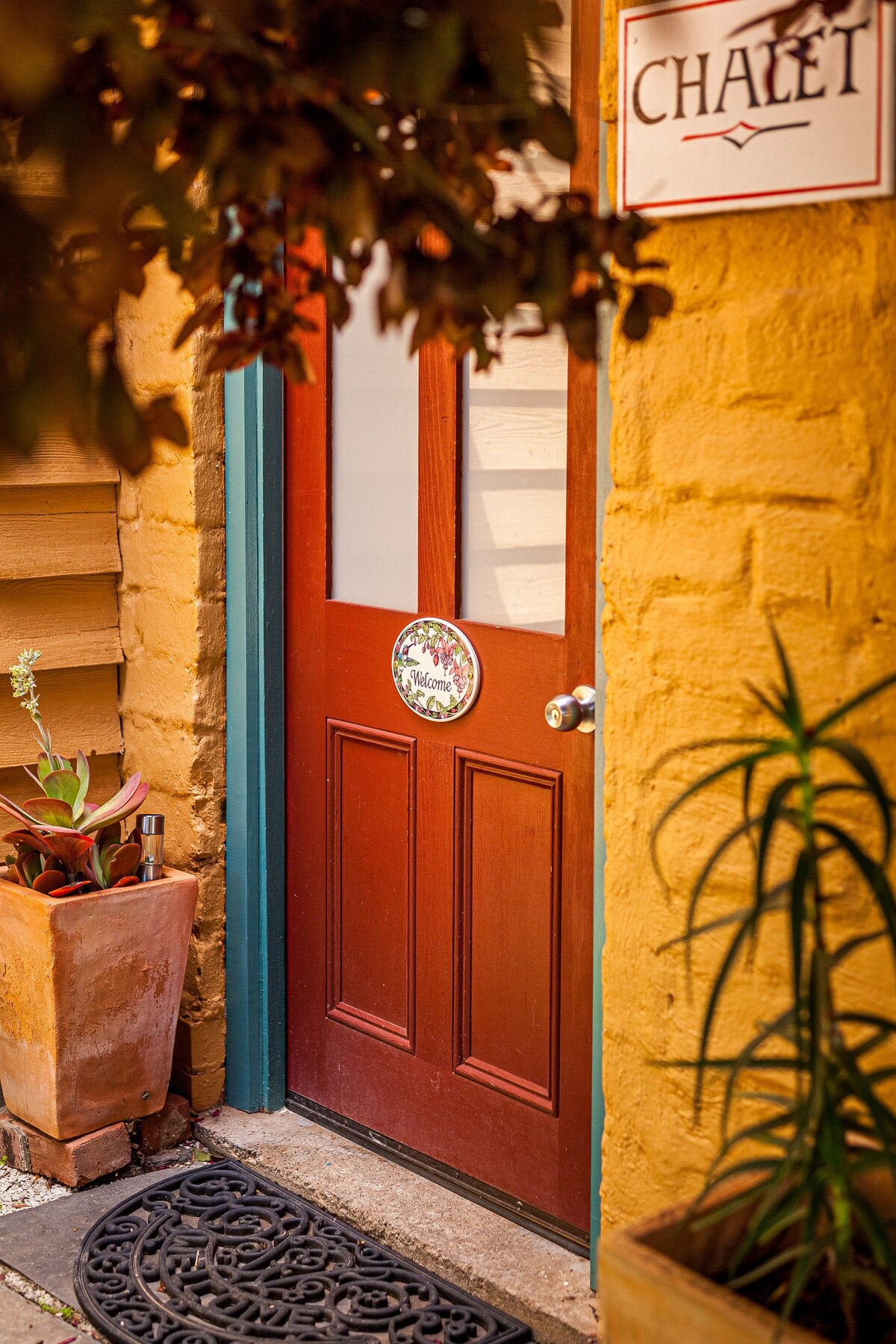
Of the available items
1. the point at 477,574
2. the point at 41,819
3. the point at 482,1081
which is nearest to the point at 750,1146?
the point at 482,1081

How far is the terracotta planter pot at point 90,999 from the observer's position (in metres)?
3.11

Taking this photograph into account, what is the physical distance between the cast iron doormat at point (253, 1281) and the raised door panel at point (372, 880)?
1.45 ft

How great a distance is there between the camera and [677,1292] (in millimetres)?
1385

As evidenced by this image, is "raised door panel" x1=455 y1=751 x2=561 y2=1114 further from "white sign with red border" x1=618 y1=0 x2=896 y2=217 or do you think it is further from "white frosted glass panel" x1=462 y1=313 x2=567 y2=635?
"white sign with red border" x1=618 y1=0 x2=896 y2=217

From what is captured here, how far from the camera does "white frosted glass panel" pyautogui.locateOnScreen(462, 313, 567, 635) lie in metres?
2.75

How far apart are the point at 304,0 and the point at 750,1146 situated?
1.60m

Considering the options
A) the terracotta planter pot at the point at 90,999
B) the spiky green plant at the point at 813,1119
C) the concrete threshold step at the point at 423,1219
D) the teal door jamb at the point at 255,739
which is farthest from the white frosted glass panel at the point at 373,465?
the spiky green plant at the point at 813,1119

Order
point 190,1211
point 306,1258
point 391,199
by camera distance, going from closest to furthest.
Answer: point 391,199, point 306,1258, point 190,1211

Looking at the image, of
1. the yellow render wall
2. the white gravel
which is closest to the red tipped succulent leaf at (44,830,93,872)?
the white gravel

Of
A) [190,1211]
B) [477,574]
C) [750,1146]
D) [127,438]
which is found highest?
[127,438]

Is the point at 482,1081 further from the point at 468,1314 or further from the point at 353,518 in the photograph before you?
the point at 353,518

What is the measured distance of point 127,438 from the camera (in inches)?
35.2

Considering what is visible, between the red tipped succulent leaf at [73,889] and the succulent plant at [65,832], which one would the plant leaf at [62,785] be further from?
the red tipped succulent leaf at [73,889]

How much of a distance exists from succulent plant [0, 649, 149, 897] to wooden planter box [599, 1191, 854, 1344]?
6.42ft
